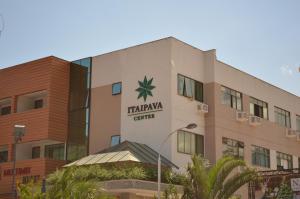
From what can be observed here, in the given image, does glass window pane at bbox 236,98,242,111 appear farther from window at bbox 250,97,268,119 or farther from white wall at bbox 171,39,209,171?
white wall at bbox 171,39,209,171

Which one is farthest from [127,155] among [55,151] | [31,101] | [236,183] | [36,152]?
[31,101]

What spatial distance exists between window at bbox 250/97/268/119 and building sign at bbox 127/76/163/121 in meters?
9.82

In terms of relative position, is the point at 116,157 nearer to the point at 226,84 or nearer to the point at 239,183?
the point at 239,183

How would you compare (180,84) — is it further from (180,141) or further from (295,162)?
(295,162)

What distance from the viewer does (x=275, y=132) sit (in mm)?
44531

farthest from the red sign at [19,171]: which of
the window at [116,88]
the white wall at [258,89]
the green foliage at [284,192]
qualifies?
the green foliage at [284,192]

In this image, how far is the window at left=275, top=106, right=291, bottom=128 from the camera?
151 feet

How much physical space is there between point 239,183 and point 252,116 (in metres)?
14.7

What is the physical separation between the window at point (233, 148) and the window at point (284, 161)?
6.08 metres

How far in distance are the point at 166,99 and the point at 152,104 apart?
1.10m

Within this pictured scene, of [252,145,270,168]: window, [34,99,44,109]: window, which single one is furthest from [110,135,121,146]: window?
[252,145,270,168]: window

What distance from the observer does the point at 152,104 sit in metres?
35.5

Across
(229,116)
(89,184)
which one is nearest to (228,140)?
(229,116)

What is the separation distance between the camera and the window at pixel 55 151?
133ft
